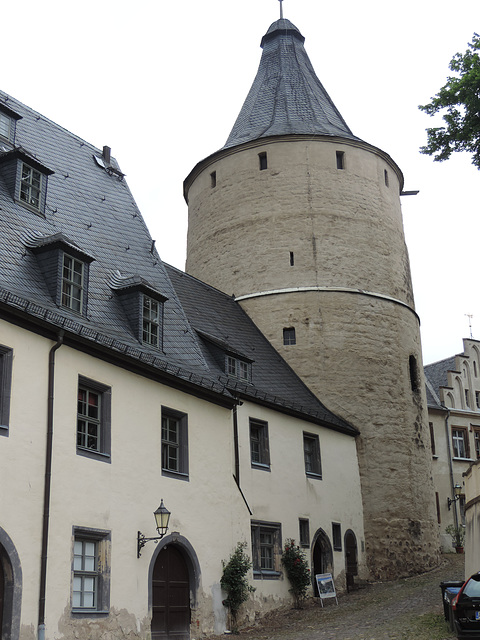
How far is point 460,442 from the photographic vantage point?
1371 inches

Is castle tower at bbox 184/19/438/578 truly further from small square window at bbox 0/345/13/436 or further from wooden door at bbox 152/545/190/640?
small square window at bbox 0/345/13/436

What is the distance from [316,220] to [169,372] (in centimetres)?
1174

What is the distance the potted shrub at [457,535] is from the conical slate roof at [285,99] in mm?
15626

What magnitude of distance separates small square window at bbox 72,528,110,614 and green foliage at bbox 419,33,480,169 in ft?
30.5

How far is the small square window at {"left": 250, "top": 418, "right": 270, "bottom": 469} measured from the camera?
19.4 metres

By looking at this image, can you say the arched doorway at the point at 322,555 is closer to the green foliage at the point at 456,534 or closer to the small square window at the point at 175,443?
the small square window at the point at 175,443

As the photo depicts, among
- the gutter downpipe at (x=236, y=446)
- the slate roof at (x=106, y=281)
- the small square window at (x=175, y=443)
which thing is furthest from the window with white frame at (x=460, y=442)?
the small square window at (x=175, y=443)

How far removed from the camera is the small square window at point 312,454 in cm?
2156

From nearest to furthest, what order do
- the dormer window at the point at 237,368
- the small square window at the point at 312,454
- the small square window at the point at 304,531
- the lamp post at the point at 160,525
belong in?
1. the lamp post at the point at 160,525
2. the dormer window at the point at 237,368
3. the small square window at the point at 304,531
4. the small square window at the point at 312,454

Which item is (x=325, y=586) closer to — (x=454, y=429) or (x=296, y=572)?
(x=296, y=572)

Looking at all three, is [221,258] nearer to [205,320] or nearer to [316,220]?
[316,220]

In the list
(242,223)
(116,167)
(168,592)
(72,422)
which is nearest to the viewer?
(72,422)

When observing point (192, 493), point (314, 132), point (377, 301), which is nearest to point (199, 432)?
point (192, 493)

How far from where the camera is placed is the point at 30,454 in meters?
12.5
